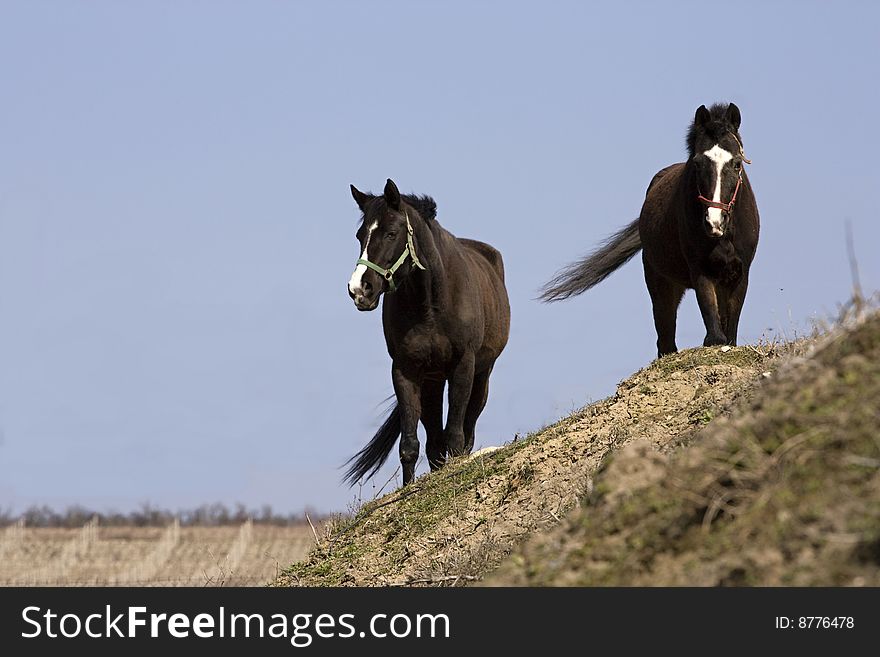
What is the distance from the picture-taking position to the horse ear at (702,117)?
488 inches

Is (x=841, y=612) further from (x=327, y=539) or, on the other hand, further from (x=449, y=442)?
(x=449, y=442)

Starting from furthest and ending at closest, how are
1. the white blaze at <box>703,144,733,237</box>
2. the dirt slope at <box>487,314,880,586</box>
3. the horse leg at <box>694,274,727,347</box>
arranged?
the horse leg at <box>694,274,727,347</box> → the white blaze at <box>703,144,733,237</box> → the dirt slope at <box>487,314,880,586</box>

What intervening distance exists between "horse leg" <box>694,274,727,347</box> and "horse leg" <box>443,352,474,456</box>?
8.06ft

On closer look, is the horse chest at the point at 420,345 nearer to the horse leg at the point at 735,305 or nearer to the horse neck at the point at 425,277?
the horse neck at the point at 425,277

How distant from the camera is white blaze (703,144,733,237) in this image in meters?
12.1

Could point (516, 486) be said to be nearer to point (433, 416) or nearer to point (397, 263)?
point (397, 263)

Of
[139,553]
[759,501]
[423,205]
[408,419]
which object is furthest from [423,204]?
[139,553]

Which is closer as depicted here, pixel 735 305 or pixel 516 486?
pixel 516 486

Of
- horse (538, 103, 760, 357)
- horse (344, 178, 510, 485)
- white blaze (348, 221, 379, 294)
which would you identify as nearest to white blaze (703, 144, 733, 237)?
horse (538, 103, 760, 357)

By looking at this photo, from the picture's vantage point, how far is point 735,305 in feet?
42.7

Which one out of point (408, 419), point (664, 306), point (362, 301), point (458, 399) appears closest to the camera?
point (362, 301)

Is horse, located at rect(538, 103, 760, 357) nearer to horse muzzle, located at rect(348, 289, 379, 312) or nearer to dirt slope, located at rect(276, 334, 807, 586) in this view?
dirt slope, located at rect(276, 334, 807, 586)

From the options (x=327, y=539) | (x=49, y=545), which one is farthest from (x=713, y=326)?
(x=49, y=545)

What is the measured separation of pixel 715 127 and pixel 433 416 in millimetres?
4511
